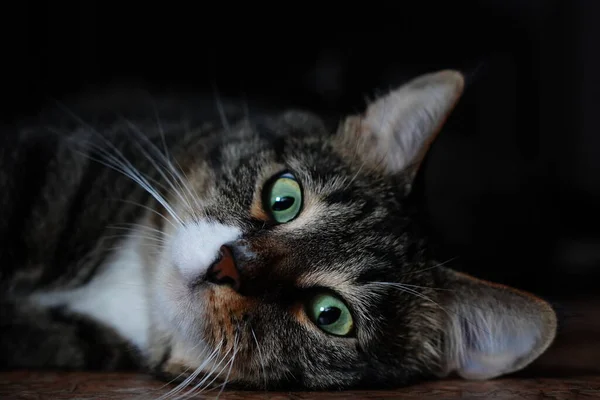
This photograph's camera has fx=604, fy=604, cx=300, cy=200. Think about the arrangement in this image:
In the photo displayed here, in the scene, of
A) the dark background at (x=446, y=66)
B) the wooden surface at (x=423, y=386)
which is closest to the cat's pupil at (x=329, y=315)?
the wooden surface at (x=423, y=386)

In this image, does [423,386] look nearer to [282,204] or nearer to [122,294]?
[282,204]

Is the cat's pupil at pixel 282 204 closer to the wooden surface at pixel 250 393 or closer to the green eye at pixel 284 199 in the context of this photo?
the green eye at pixel 284 199

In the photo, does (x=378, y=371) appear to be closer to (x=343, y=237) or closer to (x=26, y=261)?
(x=343, y=237)

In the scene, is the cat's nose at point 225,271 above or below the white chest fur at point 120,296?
below

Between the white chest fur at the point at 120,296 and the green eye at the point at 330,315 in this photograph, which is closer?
the green eye at the point at 330,315

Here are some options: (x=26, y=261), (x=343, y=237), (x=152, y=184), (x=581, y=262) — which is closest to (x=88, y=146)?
(x=152, y=184)
